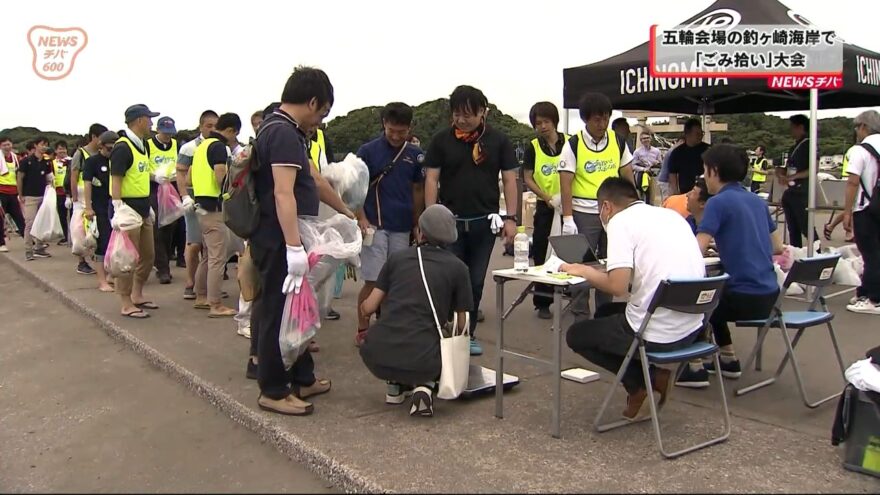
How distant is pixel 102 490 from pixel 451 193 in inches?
116

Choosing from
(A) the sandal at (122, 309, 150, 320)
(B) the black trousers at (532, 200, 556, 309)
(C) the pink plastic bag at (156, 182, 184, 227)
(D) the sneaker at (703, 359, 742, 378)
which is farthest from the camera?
(C) the pink plastic bag at (156, 182, 184, 227)

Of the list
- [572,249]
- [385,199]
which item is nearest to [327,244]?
[385,199]

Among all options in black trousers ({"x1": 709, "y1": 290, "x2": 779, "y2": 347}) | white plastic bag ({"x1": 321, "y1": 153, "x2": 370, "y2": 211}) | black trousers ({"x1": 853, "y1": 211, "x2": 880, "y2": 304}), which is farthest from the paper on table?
black trousers ({"x1": 853, "y1": 211, "x2": 880, "y2": 304})

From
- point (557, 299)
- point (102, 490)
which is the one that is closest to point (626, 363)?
point (557, 299)

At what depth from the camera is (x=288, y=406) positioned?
12.7ft

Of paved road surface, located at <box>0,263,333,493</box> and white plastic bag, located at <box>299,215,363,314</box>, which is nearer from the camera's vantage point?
paved road surface, located at <box>0,263,333,493</box>

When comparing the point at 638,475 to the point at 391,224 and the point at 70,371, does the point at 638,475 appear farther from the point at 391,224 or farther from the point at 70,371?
the point at 70,371

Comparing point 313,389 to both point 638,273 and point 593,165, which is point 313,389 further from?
point 593,165

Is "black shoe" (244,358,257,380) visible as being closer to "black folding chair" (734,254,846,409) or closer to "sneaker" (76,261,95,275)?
"black folding chair" (734,254,846,409)

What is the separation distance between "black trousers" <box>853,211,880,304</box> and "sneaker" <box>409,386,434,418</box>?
457 cm

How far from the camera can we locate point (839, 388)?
427 cm

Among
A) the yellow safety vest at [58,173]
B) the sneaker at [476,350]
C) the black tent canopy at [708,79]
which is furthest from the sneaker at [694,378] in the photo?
the yellow safety vest at [58,173]

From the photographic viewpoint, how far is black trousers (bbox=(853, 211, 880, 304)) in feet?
20.6

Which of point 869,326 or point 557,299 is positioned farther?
point 869,326
